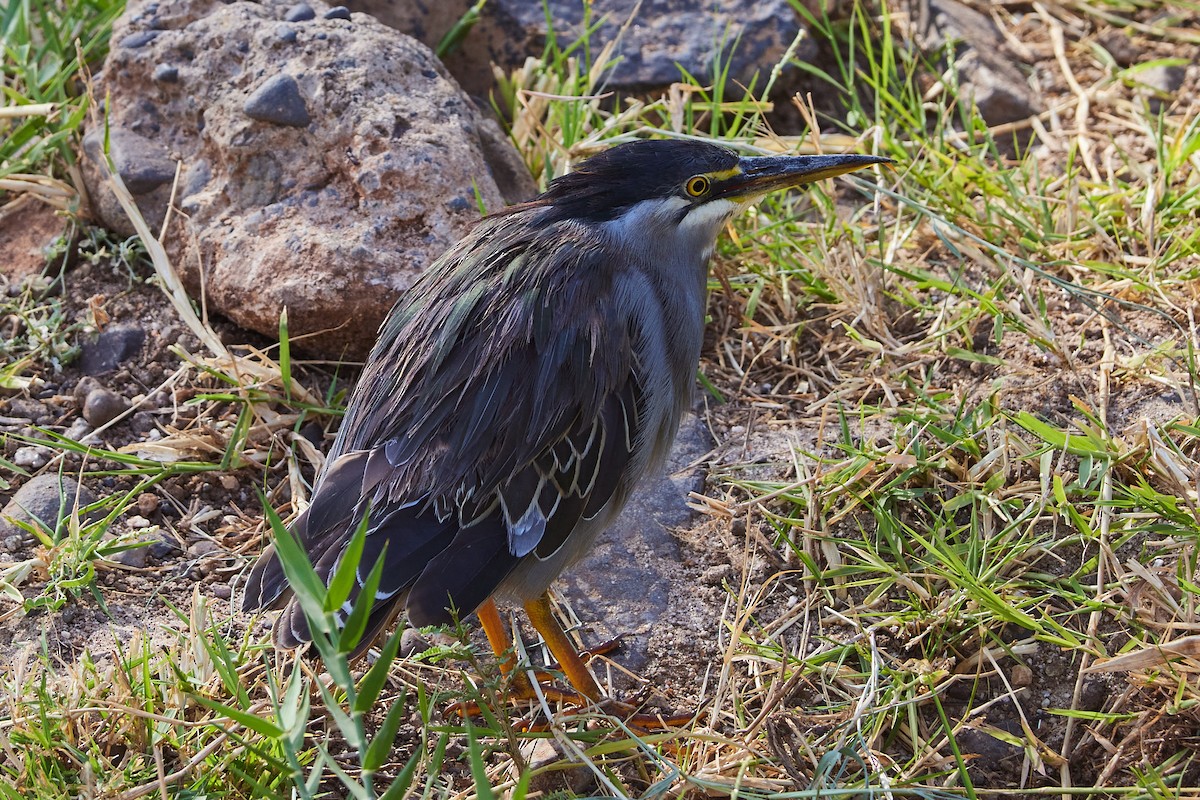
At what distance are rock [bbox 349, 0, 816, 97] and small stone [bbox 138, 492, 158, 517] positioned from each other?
238 centimetres

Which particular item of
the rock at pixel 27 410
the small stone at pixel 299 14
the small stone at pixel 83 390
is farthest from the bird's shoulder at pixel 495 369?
the small stone at pixel 299 14

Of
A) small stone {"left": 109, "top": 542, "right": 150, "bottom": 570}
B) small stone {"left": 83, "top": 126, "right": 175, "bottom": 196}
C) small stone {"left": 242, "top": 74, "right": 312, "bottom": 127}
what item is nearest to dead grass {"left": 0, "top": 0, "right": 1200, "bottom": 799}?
small stone {"left": 109, "top": 542, "right": 150, "bottom": 570}

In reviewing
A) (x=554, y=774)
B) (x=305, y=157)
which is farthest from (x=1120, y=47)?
(x=554, y=774)

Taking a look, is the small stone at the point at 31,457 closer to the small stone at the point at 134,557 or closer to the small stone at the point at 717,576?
the small stone at the point at 134,557

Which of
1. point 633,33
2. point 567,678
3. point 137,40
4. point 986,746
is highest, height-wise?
point 137,40

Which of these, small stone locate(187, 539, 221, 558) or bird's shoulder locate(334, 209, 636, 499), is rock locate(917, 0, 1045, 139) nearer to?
bird's shoulder locate(334, 209, 636, 499)

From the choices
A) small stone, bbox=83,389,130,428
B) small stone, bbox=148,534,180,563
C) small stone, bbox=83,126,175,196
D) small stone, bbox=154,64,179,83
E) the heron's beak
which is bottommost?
small stone, bbox=148,534,180,563

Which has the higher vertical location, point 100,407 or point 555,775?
point 100,407

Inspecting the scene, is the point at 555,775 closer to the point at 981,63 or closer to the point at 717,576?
the point at 717,576

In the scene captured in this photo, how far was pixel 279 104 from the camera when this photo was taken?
4453 mm

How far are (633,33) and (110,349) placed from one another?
103 inches

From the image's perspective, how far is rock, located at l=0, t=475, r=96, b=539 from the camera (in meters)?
3.81

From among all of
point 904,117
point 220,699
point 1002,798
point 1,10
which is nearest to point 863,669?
point 1002,798

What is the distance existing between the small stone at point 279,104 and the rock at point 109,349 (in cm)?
91
